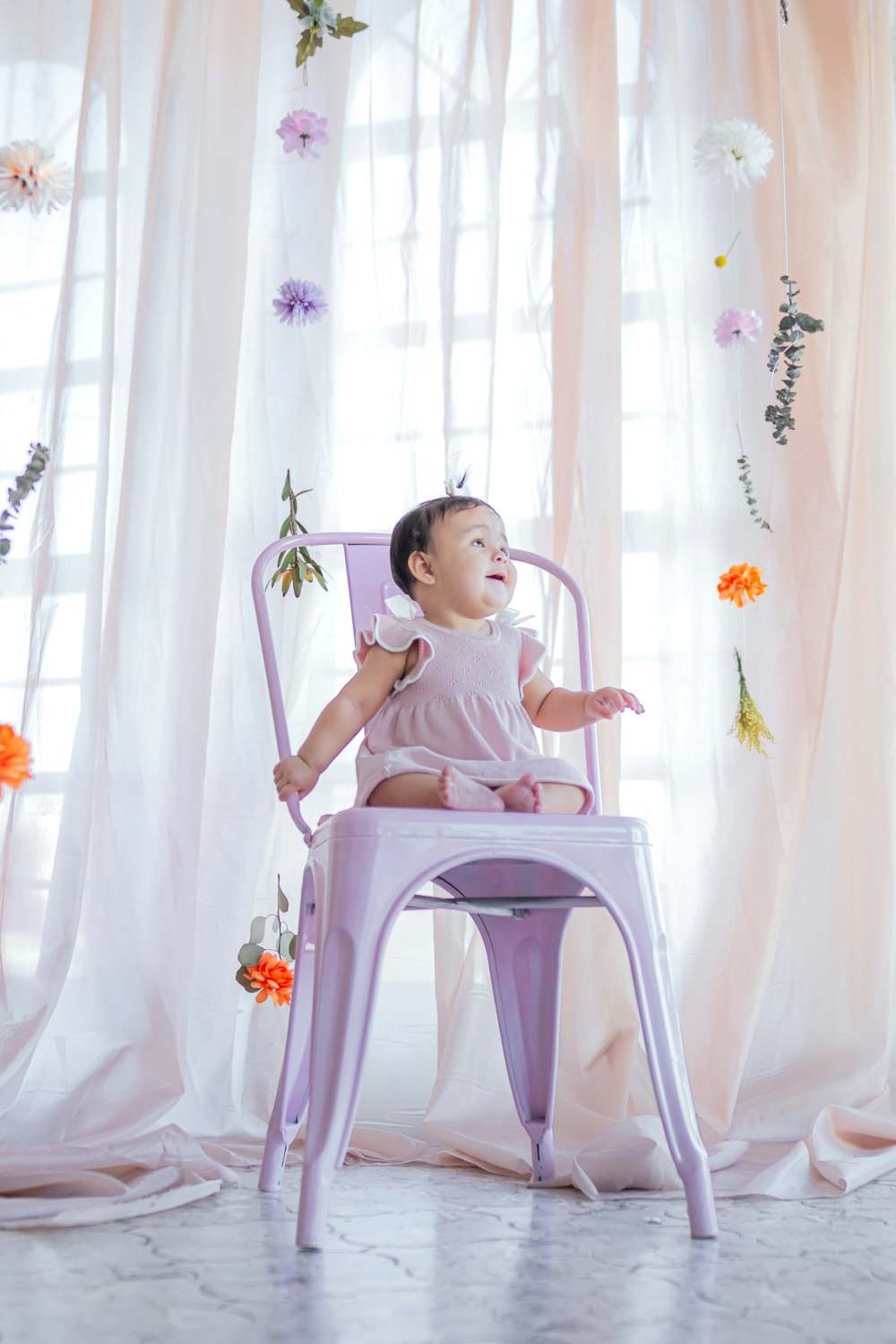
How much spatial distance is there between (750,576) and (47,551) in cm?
102

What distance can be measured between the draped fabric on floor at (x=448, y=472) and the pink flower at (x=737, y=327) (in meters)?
0.07

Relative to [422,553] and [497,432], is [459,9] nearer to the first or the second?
[497,432]

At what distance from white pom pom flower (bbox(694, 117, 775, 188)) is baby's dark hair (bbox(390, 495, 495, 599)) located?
28.1 inches

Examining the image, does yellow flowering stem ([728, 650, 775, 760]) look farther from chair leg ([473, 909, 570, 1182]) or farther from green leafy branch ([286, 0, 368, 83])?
green leafy branch ([286, 0, 368, 83])

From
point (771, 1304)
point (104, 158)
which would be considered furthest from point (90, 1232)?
point (104, 158)

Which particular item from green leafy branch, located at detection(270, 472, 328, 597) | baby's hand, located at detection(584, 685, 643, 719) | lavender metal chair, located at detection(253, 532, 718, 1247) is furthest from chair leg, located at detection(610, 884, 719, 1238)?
green leafy branch, located at detection(270, 472, 328, 597)

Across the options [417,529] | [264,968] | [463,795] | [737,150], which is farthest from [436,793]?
[737,150]

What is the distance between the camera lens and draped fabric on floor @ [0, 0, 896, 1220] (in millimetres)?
1710

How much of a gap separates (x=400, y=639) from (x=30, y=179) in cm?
101

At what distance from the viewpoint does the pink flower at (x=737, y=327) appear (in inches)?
71.7

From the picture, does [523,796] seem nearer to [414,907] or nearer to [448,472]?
[414,907]

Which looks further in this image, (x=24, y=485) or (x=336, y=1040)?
(x=24, y=485)

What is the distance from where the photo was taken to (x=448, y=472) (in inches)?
71.4

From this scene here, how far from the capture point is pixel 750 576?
1.79m
